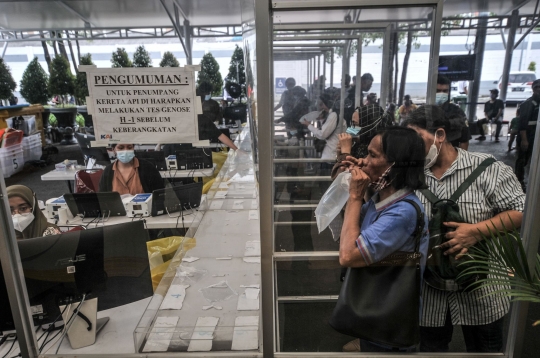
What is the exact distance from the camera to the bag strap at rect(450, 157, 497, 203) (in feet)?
4.36

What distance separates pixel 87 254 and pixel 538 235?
67.9 inches

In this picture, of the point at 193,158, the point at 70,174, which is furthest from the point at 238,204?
the point at 70,174

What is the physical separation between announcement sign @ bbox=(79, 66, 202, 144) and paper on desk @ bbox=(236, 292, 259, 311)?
834mm

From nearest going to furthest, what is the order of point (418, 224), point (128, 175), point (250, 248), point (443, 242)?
point (418, 224) < point (443, 242) < point (128, 175) < point (250, 248)

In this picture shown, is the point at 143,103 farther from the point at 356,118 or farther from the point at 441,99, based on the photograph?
the point at 441,99

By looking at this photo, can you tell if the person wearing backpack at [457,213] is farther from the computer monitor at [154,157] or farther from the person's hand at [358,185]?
the computer monitor at [154,157]

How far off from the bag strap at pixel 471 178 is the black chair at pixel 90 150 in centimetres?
144

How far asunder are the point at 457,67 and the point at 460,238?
25.6 inches

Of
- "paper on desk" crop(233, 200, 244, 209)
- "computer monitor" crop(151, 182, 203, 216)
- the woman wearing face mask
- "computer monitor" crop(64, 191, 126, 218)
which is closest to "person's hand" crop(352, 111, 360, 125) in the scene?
the woman wearing face mask

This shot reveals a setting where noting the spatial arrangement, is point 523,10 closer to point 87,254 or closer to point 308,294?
point 308,294

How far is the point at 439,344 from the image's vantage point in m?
1.48

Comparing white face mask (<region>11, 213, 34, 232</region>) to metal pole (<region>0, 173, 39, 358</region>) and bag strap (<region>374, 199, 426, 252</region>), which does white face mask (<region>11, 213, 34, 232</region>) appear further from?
bag strap (<region>374, 199, 426, 252</region>)

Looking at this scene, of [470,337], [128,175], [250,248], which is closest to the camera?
[470,337]

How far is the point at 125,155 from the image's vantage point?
5.39 ft
